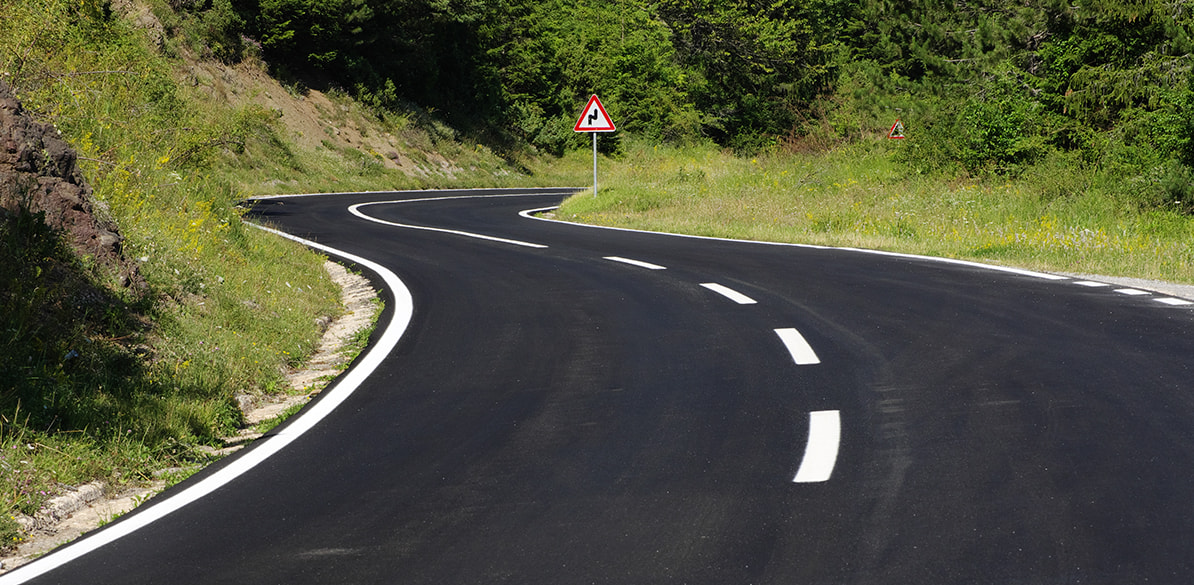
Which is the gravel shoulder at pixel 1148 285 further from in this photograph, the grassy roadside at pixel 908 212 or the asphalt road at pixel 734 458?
the grassy roadside at pixel 908 212

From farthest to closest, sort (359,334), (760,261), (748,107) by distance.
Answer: (748,107)
(760,261)
(359,334)

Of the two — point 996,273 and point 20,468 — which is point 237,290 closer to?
point 20,468

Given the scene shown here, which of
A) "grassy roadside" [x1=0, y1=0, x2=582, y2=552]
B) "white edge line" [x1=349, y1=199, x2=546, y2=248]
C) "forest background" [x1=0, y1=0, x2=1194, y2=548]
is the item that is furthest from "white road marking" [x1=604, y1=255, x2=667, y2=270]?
"grassy roadside" [x1=0, y1=0, x2=582, y2=552]

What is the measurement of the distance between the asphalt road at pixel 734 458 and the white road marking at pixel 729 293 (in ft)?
1.24

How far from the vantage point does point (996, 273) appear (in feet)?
43.0

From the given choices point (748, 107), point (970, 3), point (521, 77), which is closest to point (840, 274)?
point (970, 3)

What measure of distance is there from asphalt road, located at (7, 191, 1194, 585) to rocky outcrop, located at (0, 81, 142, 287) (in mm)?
2489

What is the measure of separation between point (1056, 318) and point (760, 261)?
5947mm

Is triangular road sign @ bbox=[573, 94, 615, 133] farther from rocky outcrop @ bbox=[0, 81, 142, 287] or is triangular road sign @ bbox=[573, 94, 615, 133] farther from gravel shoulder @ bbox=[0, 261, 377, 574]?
rocky outcrop @ bbox=[0, 81, 142, 287]

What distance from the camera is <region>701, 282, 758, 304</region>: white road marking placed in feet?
37.6

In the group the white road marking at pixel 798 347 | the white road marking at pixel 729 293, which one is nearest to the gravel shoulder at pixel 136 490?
the white road marking at pixel 798 347

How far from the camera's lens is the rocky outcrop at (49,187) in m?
8.24

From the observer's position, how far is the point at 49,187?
8.52 m

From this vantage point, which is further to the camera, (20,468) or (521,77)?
(521,77)
